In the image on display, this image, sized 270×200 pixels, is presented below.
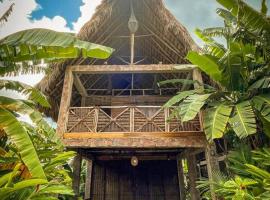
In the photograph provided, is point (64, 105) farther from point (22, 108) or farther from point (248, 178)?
point (248, 178)

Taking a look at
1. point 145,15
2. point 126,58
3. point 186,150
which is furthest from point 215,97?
point 126,58

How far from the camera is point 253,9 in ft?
18.5

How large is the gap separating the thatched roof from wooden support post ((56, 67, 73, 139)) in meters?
0.42

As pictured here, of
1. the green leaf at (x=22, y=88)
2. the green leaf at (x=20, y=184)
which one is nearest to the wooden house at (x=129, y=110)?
the green leaf at (x=22, y=88)

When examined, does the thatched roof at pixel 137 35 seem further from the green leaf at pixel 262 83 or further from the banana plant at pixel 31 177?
the banana plant at pixel 31 177

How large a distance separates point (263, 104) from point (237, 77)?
0.85 m

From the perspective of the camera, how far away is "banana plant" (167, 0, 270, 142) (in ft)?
17.0

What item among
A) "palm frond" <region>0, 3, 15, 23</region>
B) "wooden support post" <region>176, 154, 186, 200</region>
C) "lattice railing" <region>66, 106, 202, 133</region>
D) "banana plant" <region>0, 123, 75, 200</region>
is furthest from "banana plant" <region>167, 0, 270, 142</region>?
"wooden support post" <region>176, 154, 186, 200</region>

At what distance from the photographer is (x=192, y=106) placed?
17.7 ft

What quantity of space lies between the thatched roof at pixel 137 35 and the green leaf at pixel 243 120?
280cm

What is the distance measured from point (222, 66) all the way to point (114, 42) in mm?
4991

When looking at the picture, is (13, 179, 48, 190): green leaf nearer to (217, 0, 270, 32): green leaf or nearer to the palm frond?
the palm frond

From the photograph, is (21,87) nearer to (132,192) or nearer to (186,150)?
(186,150)

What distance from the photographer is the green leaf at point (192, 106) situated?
17.1ft
